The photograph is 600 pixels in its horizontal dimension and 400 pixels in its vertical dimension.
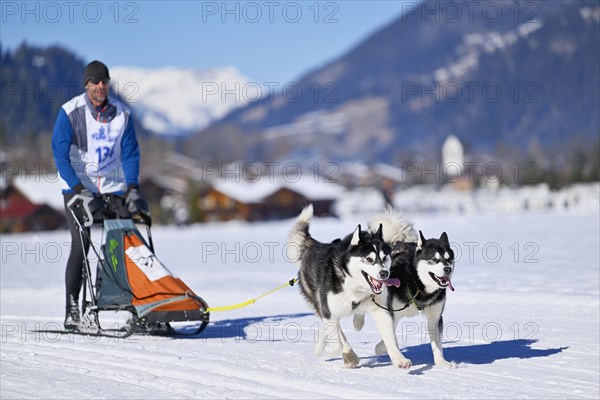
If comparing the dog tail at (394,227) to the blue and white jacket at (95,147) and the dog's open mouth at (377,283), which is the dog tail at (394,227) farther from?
the blue and white jacket at (95,147)

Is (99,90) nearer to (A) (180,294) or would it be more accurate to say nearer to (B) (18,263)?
(A) (180,294)

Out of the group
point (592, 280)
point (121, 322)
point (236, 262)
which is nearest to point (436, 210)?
point (236, 262)

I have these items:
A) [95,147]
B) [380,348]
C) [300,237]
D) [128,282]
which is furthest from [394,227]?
[95,147]

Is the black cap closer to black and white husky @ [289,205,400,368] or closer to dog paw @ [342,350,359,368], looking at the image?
black and white husky @ [289,205,400,368]

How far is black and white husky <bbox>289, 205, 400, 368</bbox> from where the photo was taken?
506 cm

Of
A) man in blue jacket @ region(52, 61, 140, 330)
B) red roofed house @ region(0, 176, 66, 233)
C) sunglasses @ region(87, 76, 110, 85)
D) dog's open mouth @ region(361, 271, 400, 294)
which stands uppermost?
red roofed house @ region(0, 176, 66, 233)

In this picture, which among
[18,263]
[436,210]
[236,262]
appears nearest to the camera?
[236,262]

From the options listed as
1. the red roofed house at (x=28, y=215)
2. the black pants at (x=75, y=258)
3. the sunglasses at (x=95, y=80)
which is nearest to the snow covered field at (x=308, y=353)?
the black pants at (x=75, y=258)

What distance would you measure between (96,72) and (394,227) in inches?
105

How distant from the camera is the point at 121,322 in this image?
7492 millimetres

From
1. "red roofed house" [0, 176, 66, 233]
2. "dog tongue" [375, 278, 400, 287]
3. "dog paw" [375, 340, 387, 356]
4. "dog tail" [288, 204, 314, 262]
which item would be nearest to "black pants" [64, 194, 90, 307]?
"dog tail" [288, 204, 314, 262]

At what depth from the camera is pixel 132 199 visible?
6.43 metres

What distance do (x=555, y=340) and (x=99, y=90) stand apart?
162 inches

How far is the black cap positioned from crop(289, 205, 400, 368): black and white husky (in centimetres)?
226
